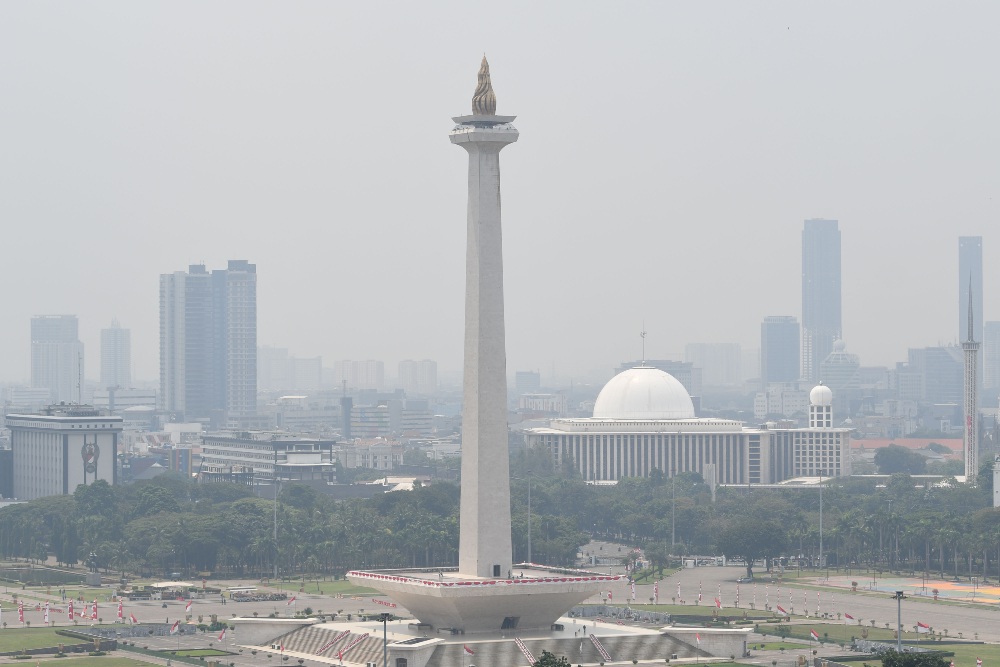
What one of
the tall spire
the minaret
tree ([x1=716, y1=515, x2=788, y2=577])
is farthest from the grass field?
tree ([x1=716, y1=515, x2=788, y2=577])

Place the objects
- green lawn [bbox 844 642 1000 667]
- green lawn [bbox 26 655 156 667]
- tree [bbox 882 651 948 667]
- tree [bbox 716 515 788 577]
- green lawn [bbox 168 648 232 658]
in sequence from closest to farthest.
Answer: tree [bbox 882 651 948 667] → green lawn [bbox 844 642 1000 667] → green lawn [bbox 26 655 156 667] → green lawn [bbox 168 648 232 658] → tree [bbox 716 515 788 577]

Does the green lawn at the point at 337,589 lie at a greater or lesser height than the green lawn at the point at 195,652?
greater

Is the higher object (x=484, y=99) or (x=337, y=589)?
(x=484, y=99)

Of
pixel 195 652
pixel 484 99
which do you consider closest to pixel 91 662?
pixel 195 652

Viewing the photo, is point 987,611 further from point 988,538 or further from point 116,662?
point 116,662

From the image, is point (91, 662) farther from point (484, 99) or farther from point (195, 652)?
point (484, 99)

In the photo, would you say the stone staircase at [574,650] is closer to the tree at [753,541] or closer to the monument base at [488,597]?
the monument base at [488,597]

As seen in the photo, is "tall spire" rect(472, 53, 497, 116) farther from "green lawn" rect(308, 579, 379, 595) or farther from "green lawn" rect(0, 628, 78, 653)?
"green lawn" rect(308, 579, 379, 595)

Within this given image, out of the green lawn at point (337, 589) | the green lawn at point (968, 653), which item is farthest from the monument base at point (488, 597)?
the green lawn at point (337, 589)
